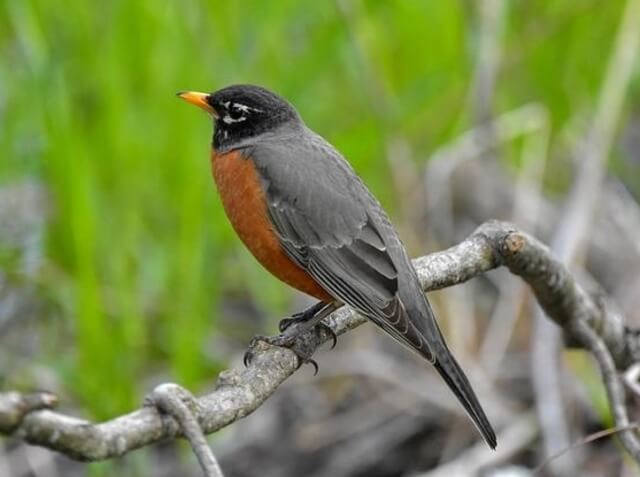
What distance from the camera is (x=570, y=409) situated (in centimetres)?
554

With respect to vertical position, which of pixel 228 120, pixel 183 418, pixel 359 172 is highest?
pixel 228 120

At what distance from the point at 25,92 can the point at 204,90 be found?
0.77 metres

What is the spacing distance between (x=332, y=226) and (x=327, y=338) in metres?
0.50

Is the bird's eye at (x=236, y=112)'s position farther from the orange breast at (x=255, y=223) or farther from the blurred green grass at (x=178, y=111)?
the blurred green grass at (x=178, y=111)

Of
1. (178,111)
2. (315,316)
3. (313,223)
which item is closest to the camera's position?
(315,316)

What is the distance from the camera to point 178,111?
5512mm

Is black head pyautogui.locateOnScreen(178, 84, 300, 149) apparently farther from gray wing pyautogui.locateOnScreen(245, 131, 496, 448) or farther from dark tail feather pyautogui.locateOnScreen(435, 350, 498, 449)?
dark tail feather pyautogui.locateOnScreen(435, 350, 498, 449)

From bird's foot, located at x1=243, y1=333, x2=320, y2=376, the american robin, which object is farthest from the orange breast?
bird's foot, located at x1=243, y1=333, x2=320, y2=376

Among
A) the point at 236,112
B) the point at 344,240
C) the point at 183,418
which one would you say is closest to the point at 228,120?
the point at 236,112

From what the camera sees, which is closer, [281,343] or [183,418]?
[183,418]

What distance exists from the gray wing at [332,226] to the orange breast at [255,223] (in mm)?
29

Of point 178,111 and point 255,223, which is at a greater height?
point 178,111

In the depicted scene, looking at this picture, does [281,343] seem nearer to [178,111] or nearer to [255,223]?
[255,223]

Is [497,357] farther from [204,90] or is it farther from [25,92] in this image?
[25,92]
